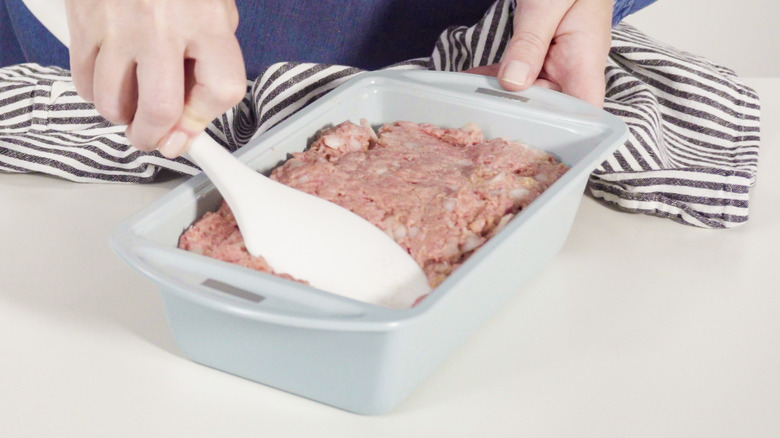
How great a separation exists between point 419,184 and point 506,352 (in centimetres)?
21

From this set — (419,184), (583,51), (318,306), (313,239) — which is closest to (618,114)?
(583,51)

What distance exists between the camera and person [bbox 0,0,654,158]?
833mm

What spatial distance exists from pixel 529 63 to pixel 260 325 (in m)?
0.58

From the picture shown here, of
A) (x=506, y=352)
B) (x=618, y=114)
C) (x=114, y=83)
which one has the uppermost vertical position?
(x=114, y=83)

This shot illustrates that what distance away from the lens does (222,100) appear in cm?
87

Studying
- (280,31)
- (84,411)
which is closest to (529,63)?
(280,31)

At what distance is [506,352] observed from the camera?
94 centimetres

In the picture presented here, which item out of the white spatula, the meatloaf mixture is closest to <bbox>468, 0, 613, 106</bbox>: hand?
the meatloaf mixture

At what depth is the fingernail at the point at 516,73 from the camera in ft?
3.86

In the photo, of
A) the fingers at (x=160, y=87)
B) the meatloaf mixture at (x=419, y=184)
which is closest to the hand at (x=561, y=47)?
the meatloaf mixture at (x=419, y=184)

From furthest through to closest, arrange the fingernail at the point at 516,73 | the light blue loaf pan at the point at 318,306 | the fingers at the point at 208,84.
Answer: the fingernail at the point at 516,73, the fingers at the point at 208,84, the light blue loaf pan at the point at 318,306

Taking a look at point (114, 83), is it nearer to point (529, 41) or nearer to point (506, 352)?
point (506, 352)

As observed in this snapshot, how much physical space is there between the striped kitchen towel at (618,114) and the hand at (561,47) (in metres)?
0.07

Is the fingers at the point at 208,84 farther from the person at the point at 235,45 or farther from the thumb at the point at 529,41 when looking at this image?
the thumb at the point at 529,41
